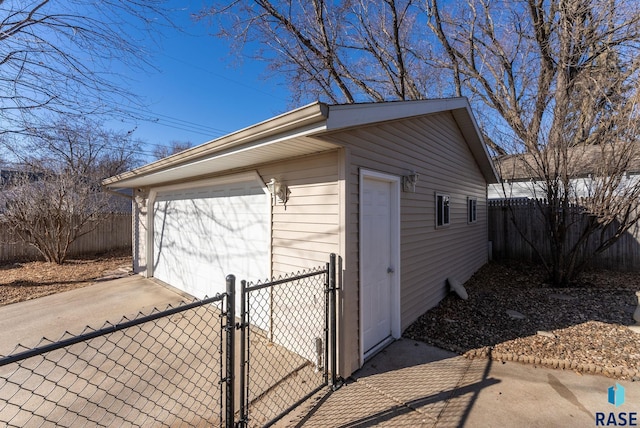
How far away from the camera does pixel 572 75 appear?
389 inches

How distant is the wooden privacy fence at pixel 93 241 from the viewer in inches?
364

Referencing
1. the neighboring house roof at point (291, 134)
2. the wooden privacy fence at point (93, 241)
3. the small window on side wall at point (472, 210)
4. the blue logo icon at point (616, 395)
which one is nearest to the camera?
the neighboring house roof at point (291, 134)

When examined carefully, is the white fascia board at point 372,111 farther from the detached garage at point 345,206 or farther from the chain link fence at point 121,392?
the chain link fence at point 121,392

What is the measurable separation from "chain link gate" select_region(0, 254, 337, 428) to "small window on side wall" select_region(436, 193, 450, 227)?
3037 mm

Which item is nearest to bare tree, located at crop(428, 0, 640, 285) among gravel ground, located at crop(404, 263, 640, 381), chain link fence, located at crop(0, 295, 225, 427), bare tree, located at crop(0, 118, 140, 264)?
gravel ground, located at crop(404, 263, 640, 381)

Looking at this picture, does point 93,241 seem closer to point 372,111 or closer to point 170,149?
point 372,111

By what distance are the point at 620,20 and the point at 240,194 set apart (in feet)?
37.8

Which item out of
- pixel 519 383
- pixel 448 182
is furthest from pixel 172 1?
pixel 519 383

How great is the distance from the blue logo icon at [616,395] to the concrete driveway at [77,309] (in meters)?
6.30

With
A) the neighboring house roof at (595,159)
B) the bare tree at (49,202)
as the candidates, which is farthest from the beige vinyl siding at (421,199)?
the bare tree at (49,202)

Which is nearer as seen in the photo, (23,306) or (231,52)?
(23,306)

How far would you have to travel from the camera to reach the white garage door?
444 cm

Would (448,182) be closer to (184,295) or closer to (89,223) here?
(184,295)

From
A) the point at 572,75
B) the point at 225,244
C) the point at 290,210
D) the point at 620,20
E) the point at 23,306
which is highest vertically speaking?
the point at 620,20
